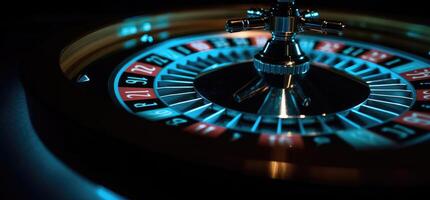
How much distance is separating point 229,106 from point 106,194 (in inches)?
21.6

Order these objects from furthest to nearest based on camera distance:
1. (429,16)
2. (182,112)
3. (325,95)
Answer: (429,16)
(325,95)
(182,112)

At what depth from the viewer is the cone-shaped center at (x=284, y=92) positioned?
143cm

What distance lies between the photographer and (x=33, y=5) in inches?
95.5

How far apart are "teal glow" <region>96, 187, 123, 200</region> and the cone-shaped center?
533 mm

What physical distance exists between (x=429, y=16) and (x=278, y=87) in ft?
3.91

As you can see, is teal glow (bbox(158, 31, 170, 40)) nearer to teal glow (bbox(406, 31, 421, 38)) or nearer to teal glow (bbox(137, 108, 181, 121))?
teal glow (bbox(137, 108, 181, 121))

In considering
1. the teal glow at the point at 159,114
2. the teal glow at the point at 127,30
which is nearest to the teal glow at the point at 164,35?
the teal glow at the point at 127,30

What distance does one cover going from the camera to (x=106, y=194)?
0.98 metres

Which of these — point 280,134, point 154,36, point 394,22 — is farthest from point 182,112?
point 394,22

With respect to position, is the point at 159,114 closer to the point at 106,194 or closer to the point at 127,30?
the point at 106,194

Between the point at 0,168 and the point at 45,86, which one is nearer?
the point at 0,168

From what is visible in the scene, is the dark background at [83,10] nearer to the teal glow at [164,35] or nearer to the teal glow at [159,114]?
the teal glow at [164,35]

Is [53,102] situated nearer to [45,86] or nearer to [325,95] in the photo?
[45,86]

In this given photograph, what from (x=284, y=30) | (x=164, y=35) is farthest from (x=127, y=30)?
(x=284, y=30)
